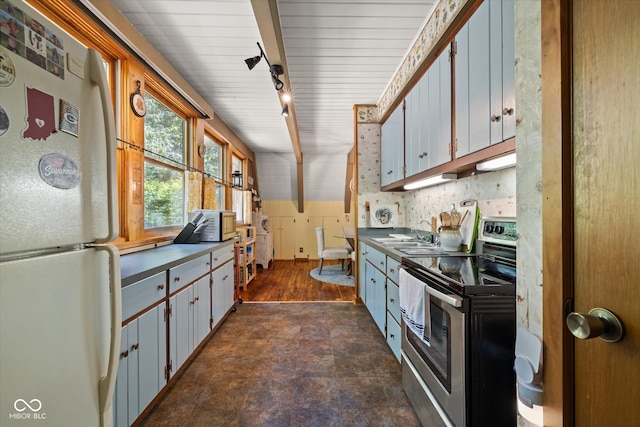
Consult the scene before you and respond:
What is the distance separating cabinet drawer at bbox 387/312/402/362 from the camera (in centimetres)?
192

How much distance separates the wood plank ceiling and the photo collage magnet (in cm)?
119

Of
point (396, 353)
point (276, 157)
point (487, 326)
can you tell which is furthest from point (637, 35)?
point (276, 157)

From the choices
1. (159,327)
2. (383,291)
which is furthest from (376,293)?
(159,327)

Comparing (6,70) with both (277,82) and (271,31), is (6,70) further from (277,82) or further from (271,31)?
(277,82)

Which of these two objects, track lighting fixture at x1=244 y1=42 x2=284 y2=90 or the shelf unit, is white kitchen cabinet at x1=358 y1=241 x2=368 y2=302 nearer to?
the shelf unit

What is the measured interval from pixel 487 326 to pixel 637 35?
38.3 inches

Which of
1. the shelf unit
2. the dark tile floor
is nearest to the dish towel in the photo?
the dark tile floor

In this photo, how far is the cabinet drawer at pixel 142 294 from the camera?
1279 millimetres

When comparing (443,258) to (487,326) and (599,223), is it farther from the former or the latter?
(599,223)

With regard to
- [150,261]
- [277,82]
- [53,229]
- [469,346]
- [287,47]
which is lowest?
[469,346]

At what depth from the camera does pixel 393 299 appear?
1.97m

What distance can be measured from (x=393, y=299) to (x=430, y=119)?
1391mm

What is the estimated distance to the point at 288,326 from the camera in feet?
8.78

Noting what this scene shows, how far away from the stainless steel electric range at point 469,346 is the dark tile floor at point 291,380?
0.44m
